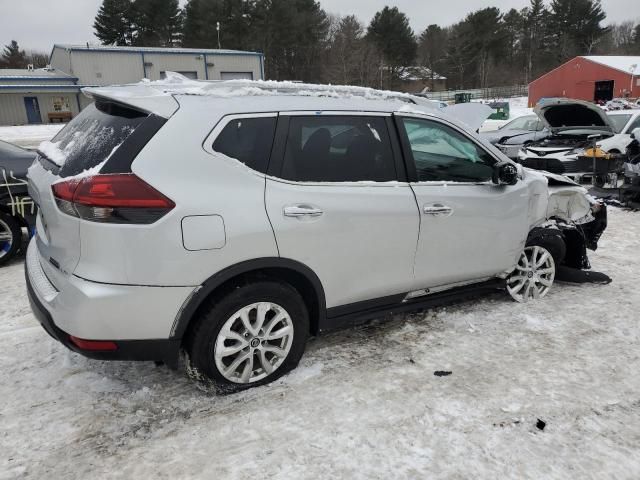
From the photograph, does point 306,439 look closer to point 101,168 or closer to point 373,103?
point 101,168

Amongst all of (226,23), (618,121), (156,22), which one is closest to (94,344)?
(618,121)

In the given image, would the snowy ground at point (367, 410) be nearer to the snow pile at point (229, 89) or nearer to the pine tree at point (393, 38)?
the snow pile at point (229, 89)

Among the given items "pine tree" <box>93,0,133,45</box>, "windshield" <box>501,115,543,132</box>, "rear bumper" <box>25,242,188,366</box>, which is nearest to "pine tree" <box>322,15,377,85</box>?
"pine tree" <box>93,0,133,45</box>

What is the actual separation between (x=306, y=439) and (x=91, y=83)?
4121 cm

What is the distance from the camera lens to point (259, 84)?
320 centimetres

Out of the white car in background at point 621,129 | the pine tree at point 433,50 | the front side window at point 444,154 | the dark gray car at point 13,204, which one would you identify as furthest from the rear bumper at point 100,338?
the pine tree at point 433,50

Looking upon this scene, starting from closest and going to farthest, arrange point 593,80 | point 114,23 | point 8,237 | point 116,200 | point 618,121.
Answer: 1. point 116,200
2. point 8,237
3. point 618,121
4. point 593,80
5. point 114,23

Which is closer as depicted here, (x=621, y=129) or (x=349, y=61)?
(x=621, y=129)

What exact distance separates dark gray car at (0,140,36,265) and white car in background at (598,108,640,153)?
1016 centimetres

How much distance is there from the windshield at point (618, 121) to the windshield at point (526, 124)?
1.65 metres

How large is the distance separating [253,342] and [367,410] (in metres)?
0.79

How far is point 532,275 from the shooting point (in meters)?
4.54

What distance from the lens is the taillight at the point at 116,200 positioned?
2.50m

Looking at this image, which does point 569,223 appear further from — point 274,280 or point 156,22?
point 156,22
